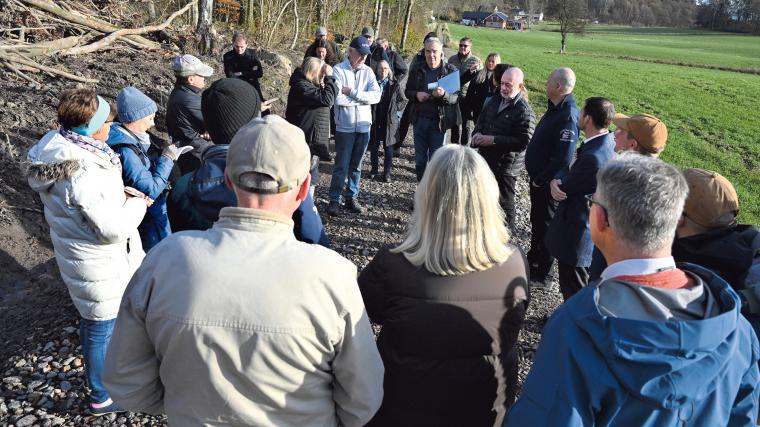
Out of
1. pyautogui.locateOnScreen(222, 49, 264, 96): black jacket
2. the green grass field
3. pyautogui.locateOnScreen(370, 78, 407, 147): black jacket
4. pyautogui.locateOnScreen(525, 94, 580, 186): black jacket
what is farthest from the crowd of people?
the green grass field

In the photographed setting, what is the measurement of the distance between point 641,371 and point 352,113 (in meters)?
5.00

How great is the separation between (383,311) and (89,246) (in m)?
1.81

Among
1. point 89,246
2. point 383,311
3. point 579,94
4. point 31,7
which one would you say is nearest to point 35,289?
point 89,246

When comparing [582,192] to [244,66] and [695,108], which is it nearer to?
[244,66]

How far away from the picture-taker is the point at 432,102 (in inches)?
260

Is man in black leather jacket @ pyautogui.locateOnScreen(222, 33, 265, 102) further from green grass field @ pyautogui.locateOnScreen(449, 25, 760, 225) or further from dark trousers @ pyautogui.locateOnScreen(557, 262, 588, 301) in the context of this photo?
green grass field @ pyautogui.locateOnScreen(449, 25, 760, 225)

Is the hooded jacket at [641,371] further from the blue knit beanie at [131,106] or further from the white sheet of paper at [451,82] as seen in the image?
the white sheet of paper at [451,82]

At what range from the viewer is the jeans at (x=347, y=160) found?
6.17m

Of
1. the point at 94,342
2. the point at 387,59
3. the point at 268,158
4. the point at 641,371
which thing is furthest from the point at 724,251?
the point at 387,59

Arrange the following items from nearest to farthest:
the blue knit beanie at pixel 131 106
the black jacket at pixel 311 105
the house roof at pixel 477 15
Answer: the blue knit beanie at pixel 131 106 < the black jacket at pixel 311 105 < the house roof at pixel 477 15

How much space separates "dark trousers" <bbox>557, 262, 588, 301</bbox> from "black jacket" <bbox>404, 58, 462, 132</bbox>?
2.97m

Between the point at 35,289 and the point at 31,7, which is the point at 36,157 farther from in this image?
the point at 31,7

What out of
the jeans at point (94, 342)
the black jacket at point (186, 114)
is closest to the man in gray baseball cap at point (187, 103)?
the black jacket at point (186, 114)

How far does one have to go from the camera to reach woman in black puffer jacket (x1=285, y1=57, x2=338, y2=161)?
5.74m
